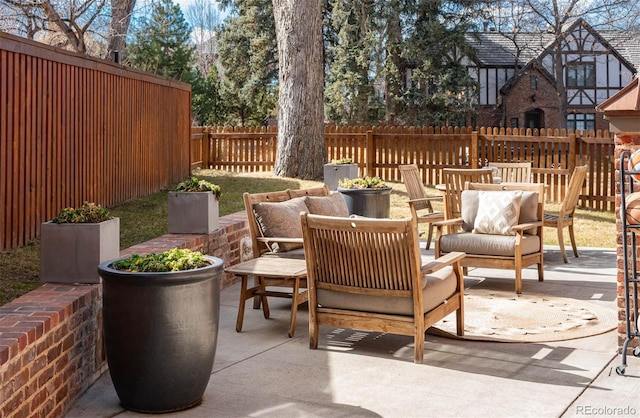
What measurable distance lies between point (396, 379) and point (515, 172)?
271 inches

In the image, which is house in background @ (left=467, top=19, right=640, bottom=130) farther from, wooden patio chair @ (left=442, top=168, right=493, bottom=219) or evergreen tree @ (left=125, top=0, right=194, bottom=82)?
wooden patio chair @ (left=442, top=168, right=493, bottom=219)

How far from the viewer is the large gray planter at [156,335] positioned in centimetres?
413

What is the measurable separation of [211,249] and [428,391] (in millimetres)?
3399

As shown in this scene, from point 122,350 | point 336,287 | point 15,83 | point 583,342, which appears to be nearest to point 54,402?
point 122,350

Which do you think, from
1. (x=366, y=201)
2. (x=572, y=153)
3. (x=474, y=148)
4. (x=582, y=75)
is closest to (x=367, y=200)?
(x=366, y=201)

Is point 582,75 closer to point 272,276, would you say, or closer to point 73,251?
point 272,276

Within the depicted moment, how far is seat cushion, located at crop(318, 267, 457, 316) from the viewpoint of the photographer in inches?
205

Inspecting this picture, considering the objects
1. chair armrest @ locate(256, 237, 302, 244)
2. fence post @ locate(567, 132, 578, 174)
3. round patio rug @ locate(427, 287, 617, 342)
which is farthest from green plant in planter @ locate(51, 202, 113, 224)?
fence post @ locate(567, 132, 578, 174)

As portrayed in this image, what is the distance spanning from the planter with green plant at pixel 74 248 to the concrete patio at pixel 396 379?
2.20 ft

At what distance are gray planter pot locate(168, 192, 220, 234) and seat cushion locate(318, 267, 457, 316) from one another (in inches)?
86.1

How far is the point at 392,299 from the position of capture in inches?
206

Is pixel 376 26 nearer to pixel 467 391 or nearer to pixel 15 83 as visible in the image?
pixel 15 83

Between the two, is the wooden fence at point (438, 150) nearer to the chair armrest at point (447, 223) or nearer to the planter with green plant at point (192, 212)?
the chair armrest at point (447, 223)

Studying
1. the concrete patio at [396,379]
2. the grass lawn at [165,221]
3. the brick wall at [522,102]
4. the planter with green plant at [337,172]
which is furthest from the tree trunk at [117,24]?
the brick wall at [522,102]
